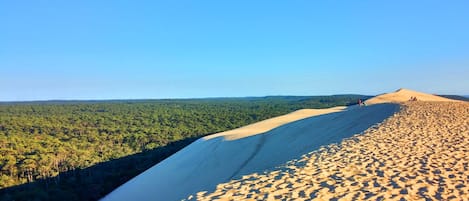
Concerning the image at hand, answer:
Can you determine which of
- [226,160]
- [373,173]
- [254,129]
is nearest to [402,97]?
[254,129]

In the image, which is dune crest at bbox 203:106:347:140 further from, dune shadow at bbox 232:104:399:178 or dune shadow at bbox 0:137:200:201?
dune shadow at bbox 0:137:200:201

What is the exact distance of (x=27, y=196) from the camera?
22078 millimetres

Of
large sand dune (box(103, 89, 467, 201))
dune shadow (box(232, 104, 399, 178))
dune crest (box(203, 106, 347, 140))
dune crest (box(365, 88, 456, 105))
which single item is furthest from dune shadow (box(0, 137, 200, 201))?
dune crest (box(365, 88, 456, 105))

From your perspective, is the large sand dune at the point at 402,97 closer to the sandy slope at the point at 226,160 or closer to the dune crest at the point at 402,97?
the dune crest at the point at 402,97

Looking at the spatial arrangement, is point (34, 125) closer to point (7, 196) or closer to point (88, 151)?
point (88, 151)

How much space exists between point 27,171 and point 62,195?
10330 mm

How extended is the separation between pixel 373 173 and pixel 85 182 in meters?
24.0

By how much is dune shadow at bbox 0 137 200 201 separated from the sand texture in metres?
15.8

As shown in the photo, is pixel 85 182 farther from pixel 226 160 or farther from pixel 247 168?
pixel 247 168

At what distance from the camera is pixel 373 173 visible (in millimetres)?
8586

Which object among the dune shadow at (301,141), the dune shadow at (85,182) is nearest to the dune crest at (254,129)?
the dune shadow at (301,141)

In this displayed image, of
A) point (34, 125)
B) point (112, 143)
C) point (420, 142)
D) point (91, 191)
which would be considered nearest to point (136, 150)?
point (112, 143)

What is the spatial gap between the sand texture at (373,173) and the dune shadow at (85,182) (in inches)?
622

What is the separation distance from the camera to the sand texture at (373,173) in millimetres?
7246
